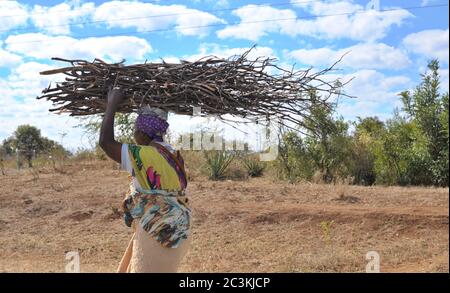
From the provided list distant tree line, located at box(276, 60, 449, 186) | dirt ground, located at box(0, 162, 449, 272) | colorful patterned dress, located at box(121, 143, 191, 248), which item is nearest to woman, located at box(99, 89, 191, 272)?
colorful patterned dress, located at box(121, 143, 191, 248)

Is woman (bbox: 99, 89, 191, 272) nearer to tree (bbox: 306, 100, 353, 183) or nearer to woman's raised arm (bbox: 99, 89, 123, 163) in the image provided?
woman's raised arm (bbox: 99, 89, 123, 163)

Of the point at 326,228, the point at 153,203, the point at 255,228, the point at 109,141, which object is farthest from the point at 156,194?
the point at 255,228

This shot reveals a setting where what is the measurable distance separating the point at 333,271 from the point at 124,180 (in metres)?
6.45

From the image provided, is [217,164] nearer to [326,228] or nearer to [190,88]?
[326,228]

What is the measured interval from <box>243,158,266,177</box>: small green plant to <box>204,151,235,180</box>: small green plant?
1473 mm

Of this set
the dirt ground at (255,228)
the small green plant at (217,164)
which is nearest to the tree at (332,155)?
the small green plant at (217,164)

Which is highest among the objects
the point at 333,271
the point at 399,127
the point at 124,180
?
the point at 399,127

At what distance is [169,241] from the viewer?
11.2 feet

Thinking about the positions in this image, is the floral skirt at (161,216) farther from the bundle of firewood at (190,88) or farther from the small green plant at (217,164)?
the small green plant at (217,164)

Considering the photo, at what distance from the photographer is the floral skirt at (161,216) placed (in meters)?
3.41

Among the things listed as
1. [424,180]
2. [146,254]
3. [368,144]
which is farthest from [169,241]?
[368,144]

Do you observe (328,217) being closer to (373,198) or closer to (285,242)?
(285,242)

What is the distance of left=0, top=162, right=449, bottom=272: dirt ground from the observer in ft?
22.6

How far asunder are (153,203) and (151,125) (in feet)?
1.71
